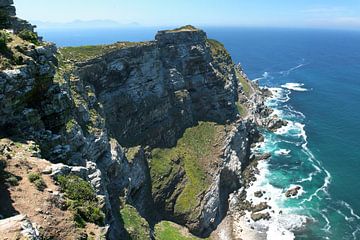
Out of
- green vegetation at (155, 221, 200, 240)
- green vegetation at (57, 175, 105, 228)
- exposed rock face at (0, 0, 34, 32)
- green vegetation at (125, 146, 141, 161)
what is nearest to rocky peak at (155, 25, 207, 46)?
green vegetation at (125, 146, 141, 161)

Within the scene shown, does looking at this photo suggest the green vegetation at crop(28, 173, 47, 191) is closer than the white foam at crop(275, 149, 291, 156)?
Yes

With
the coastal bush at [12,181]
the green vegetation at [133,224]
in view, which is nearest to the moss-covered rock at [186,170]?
the green vegetation at [133,224]

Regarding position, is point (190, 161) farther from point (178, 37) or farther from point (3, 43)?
point (3, 43)

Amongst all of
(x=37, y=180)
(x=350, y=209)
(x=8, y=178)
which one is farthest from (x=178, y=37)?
(x=8, y=178)

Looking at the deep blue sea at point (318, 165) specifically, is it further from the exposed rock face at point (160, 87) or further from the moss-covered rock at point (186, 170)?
the exposed rock face at point (160, 87)

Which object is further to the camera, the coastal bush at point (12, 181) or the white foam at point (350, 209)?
the white foam at point (350, 209)

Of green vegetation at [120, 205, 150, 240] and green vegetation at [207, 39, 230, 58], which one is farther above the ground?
green vegetation at [207, 39, 230, 58]

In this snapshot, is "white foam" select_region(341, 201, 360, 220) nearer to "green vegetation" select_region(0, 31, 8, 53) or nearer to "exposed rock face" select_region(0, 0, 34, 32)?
"exposed rock face" select_region(0, 0, 34, 32)

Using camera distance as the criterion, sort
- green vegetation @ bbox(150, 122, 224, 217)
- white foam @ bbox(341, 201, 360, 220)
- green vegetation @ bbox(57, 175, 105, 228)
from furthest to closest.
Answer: white foam @ bbox(341, 201, 360, 220), green vegetation @ bbox(150, 122, 224, 217), green vegetation @ bbox(57, 175, 105, 228)
